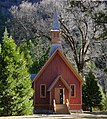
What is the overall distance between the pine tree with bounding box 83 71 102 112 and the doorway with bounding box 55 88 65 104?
460 cm

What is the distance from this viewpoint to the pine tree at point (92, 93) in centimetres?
4372

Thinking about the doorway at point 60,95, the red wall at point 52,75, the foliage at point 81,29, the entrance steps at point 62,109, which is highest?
the foliage at point 81,29

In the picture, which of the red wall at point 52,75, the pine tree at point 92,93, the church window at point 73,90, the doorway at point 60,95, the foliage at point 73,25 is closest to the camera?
the doorway at point 60,95

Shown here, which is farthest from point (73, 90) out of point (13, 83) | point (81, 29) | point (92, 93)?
point (13, 83)

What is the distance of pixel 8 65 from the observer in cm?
3300

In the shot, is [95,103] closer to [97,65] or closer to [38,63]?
[38,63]

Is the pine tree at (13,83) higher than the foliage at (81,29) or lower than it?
lower

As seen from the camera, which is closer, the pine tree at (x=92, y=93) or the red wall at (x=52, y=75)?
the red wall at (x=52, y=75)

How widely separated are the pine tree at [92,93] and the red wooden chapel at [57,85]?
3136mm

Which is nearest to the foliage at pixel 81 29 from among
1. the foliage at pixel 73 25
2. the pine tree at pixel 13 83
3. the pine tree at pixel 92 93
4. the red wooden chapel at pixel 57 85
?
the foliage at pixel 73 25

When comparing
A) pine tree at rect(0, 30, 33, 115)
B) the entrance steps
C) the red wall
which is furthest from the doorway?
pine tree at rect(0, 30, 33, 115)

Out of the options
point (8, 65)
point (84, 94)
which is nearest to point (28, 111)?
point (8, 65)

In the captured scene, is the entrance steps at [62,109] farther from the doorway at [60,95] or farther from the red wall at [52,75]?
the red wall at [52,75]

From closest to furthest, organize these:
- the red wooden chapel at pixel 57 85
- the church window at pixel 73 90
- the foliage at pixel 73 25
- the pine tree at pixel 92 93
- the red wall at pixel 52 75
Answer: the red wooden chapel at pixel 57 85, the red wall at pixel 52 75, the church window at pixel 73 90, the pine tree at pixel 92 93, the foliage at pixel 73 25
